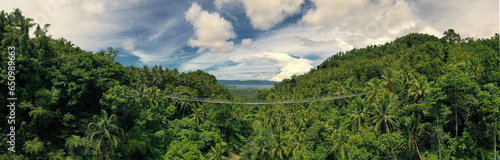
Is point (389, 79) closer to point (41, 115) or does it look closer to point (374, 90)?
point (374, 90)

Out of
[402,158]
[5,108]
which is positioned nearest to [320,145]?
[402,158]

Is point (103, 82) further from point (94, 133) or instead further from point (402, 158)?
point (402, 158)

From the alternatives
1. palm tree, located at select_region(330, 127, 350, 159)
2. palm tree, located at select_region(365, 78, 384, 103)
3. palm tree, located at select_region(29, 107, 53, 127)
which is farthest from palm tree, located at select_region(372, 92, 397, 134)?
palm tree, located at select_region(29, 107, 53, 127)

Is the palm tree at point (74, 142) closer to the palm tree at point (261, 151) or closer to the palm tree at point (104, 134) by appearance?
the palm tree at point (104, 134)

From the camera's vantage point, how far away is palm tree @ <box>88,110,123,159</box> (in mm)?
20711

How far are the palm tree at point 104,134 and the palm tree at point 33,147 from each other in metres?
3.20

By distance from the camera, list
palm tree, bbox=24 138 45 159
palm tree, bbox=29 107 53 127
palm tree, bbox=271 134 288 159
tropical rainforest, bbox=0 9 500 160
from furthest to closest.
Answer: palm tree, bbox=271 134 288 159 → tropical rainforest, bbox=0 9 500 160 → palm tree, bbox=29 107 53 127 → palm tree, bbox=24 138 45 159

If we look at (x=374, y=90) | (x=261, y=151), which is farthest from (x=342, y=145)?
(x=374, y=90)

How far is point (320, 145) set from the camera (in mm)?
30266

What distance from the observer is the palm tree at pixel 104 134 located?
20.7m

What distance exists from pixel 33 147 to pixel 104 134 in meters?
4.53

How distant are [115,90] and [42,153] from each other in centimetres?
698

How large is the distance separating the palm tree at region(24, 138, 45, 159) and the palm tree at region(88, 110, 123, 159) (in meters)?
3.20

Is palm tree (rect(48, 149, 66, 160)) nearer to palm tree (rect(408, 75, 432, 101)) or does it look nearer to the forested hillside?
the forested hillside
